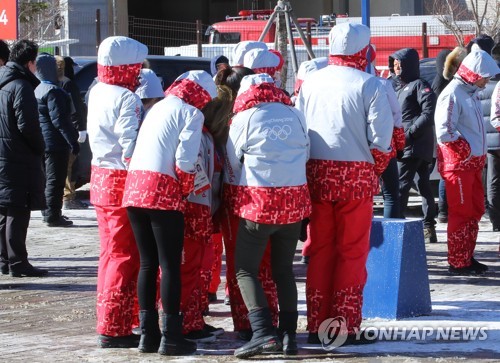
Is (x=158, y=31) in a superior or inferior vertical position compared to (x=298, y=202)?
superior

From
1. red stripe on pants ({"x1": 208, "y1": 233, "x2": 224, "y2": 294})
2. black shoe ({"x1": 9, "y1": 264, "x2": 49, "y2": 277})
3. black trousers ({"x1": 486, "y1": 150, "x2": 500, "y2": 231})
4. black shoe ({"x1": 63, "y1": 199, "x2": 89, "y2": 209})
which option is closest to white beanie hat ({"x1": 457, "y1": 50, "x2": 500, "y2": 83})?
black trousers ({"x1": 486, "y1": 150, "x2": 500, "y2": 231})

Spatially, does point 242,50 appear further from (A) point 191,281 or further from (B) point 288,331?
(B) point 288,331

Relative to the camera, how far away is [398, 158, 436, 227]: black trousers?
458 inches

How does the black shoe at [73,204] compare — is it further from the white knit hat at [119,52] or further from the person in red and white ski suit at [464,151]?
the white knit hat at [119,52]

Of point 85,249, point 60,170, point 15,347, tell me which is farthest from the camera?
point 60,170

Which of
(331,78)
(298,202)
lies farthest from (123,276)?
(331,78)

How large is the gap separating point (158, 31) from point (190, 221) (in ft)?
94.8

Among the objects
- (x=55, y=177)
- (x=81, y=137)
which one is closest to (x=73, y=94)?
(x=81, y=137)

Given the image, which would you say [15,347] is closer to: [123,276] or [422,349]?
[123,276]

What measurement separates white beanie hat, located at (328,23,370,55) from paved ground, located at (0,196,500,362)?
190cm

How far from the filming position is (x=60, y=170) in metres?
13.4

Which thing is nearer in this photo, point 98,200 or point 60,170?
point 98,200

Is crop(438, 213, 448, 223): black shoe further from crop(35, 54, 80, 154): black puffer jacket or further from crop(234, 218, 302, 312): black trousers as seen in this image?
crop(234, 218, 302, 312): black trousers

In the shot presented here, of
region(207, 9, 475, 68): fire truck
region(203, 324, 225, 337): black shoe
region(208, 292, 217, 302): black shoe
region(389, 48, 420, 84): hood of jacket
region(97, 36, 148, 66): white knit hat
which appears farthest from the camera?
region(207, 9, 475, 68): fire truck
